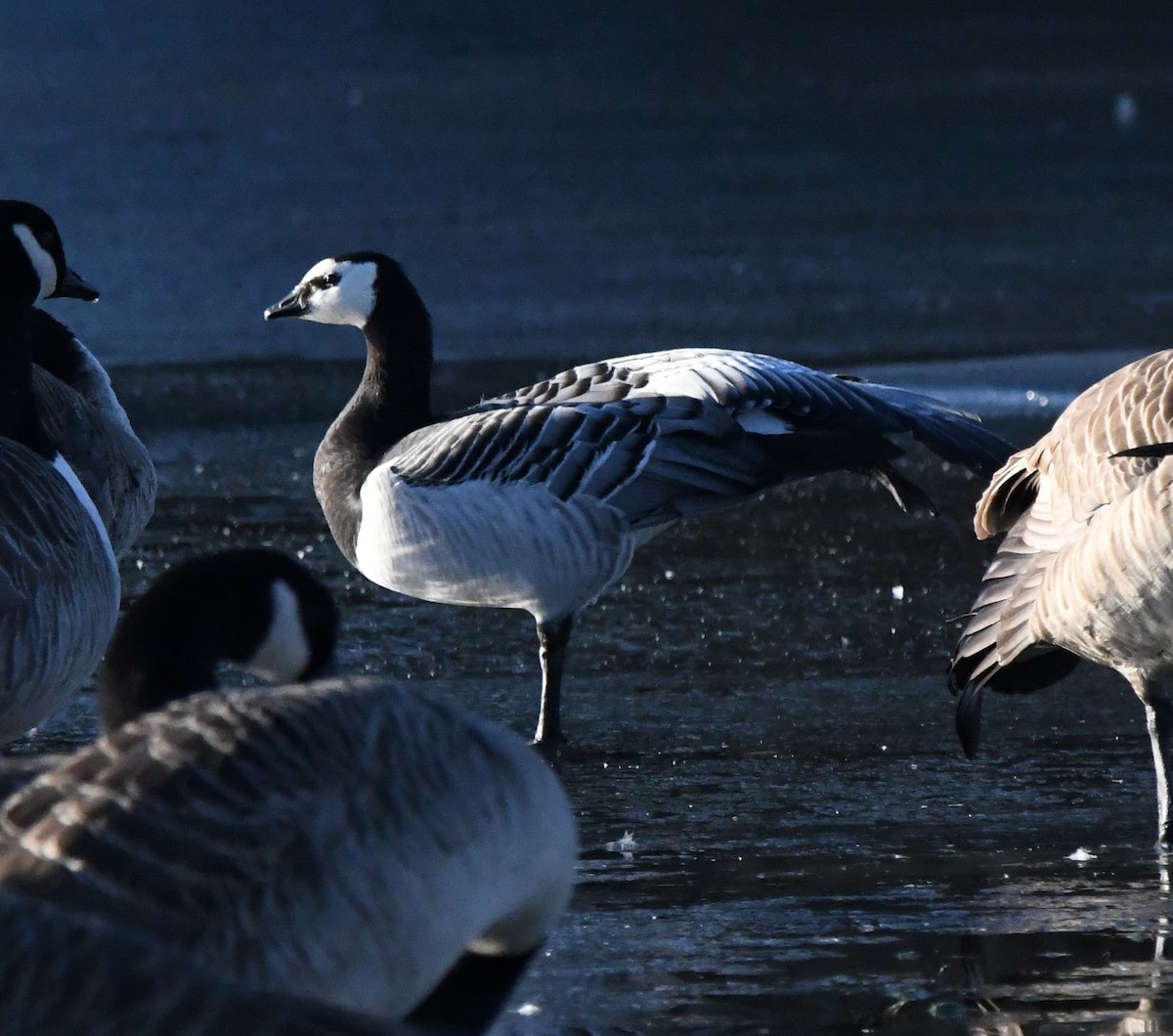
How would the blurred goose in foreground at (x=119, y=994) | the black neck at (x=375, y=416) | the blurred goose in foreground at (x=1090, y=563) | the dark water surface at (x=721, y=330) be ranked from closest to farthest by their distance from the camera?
the blurred goose in foreground at (x=119, y=994)
the dark water surface at (x=721, y=330)
the blurred goose in foreground at (x=1090, y=563)
the black neck at (x=375, y=416)

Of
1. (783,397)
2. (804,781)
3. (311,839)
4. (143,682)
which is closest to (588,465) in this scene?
(783,397)

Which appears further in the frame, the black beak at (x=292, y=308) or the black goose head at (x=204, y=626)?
the black beak at (x=292, y=308)

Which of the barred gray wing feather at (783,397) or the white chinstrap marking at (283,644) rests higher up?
the white chinstrap marking at (283,644)

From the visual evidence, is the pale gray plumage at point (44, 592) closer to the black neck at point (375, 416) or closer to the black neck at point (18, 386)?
the black neck at point (18, 386)

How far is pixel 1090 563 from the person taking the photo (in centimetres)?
470

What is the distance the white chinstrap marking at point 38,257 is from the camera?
5.24m

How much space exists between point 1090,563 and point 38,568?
2248mm

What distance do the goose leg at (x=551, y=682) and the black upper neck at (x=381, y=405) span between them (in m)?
0.71

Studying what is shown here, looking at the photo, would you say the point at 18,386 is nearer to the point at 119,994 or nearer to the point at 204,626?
the point at 204,626

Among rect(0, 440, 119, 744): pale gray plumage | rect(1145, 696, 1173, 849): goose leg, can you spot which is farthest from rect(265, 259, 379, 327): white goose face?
rect(1145, 696, 1173, 849): goose leg

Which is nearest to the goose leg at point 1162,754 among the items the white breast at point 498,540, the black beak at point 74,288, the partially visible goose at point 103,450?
the white breast at point 498,540

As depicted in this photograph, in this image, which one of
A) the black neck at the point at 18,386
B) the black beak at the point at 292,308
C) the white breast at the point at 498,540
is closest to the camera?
the black neck at the point at 18,386

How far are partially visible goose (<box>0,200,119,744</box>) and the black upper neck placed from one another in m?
1.22

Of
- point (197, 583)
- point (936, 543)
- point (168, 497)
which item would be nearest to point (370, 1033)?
point (197, 583)
